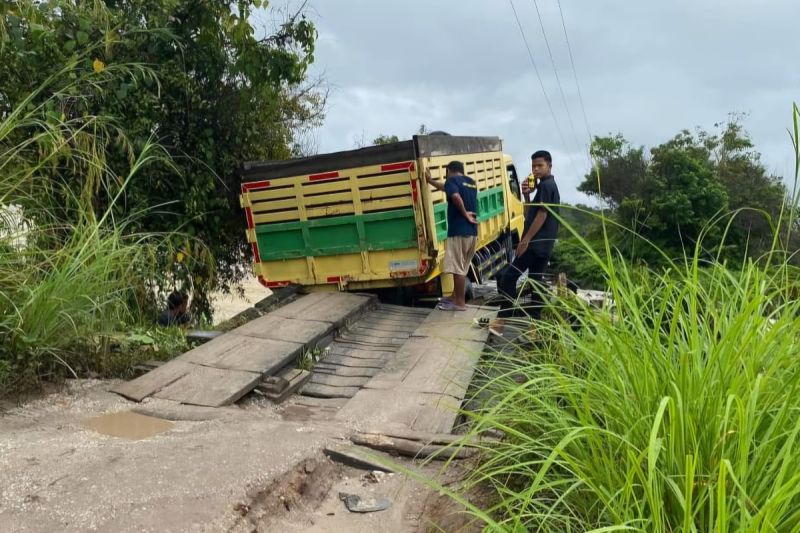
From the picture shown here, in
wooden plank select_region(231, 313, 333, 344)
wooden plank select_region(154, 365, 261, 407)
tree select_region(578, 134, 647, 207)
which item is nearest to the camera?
→ wooden plank select_region(154, 365, 261, 407)

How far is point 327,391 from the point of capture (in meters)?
4.91

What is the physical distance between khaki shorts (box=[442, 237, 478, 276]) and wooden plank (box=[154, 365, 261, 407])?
3.02 meters

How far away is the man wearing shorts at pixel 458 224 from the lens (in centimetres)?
687

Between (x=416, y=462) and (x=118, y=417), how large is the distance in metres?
1.85

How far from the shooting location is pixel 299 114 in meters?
10.9

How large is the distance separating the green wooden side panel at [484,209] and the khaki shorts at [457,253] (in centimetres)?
39

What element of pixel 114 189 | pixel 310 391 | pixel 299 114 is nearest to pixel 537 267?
pixel 310 391

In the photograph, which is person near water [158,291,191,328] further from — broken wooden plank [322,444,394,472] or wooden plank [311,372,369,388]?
broken wooden plank [322,444,394,472]

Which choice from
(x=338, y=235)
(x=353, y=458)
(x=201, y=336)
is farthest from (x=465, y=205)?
(x=353, y=458)

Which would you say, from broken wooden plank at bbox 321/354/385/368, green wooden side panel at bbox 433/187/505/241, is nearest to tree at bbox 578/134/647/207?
green wooden side panel at bbox 433/187/505/241

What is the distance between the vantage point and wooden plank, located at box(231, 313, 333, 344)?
18.5 ft

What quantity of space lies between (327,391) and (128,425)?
4.87 ft

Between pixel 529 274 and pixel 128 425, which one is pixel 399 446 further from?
pixel 529 274

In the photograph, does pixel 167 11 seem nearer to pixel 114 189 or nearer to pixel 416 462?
pixel 114 189
